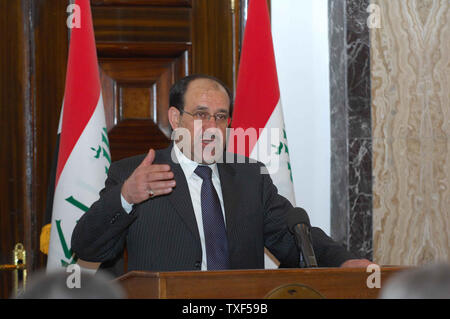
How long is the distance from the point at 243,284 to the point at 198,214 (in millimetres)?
995

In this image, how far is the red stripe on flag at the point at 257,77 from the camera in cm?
369

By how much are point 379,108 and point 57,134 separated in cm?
198

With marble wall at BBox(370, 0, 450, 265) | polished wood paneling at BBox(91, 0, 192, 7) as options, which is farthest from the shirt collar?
polished wood paneling at BBox(91, 0, 192, 7)

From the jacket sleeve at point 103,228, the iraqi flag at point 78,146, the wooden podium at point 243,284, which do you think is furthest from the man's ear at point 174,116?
the wooden podium at point 243,284

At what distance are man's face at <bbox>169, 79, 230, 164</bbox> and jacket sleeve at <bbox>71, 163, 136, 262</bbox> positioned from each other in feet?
1.62

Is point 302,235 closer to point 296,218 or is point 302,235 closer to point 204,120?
point 296,218

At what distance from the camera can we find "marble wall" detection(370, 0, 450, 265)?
12.4 feet

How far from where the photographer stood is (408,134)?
12.4 ft

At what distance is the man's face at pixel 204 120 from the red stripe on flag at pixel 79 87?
78 cm

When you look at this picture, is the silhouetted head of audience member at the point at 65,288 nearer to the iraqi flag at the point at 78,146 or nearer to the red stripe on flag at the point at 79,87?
the iraqi flag at the point at 78,146

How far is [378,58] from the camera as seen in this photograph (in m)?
3.78
